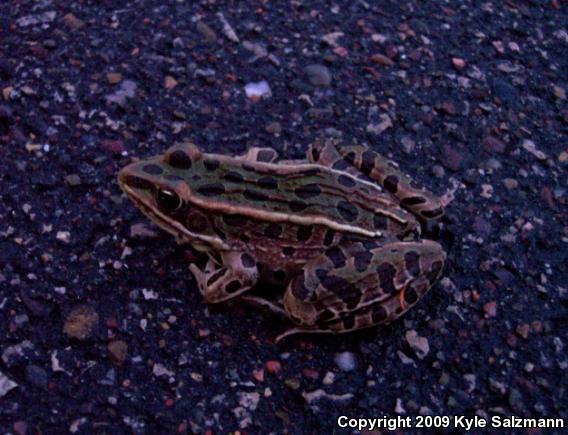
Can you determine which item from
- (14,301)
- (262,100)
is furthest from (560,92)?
(14,301)

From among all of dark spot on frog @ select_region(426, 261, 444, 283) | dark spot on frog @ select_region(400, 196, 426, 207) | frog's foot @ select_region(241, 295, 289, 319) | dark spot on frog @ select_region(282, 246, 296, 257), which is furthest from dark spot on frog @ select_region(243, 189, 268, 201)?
dark spot on frog @ select_region(426, 261, 444, 283)

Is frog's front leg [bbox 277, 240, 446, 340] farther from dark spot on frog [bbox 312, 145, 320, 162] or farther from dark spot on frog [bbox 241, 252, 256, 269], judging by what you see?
dark spot on frog [bbox 312, 145, 320, 162]

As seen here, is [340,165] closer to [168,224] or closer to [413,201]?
[413,201]

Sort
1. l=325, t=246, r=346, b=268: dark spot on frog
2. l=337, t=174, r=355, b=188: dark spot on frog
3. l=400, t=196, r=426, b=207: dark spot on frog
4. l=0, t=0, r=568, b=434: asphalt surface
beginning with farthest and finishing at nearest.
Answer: l=400, t=196, r=426, b=207: dark spot on frog → l=337, t=174, r=355, b=188: dark spot on frog → l=325, t=246, r=346, b=268: dark spot on frog → l=0, t=0, r=568, b=434: asphalt surface

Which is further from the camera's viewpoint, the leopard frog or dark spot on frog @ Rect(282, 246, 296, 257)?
dark spot on frog @ Rect(282, 246, 296, 257)

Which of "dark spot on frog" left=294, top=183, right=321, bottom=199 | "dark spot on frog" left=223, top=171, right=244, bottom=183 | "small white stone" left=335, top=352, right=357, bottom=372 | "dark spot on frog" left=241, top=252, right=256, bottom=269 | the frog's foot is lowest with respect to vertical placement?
"small white stone" left=335, top=352, right=357, bottom=372

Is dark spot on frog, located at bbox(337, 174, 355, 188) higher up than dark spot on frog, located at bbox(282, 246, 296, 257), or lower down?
higher up

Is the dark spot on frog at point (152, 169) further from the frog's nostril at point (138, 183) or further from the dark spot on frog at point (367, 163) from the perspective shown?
the dark spot on frog at point (367, 163)

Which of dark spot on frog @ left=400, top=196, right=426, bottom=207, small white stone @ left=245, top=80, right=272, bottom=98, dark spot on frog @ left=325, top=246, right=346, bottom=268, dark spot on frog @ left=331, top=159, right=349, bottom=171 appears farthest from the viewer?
small white stone @ left=245, top=80, right=272, bottom=98

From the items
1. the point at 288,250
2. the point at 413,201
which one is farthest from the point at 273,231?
the point at 413,201
